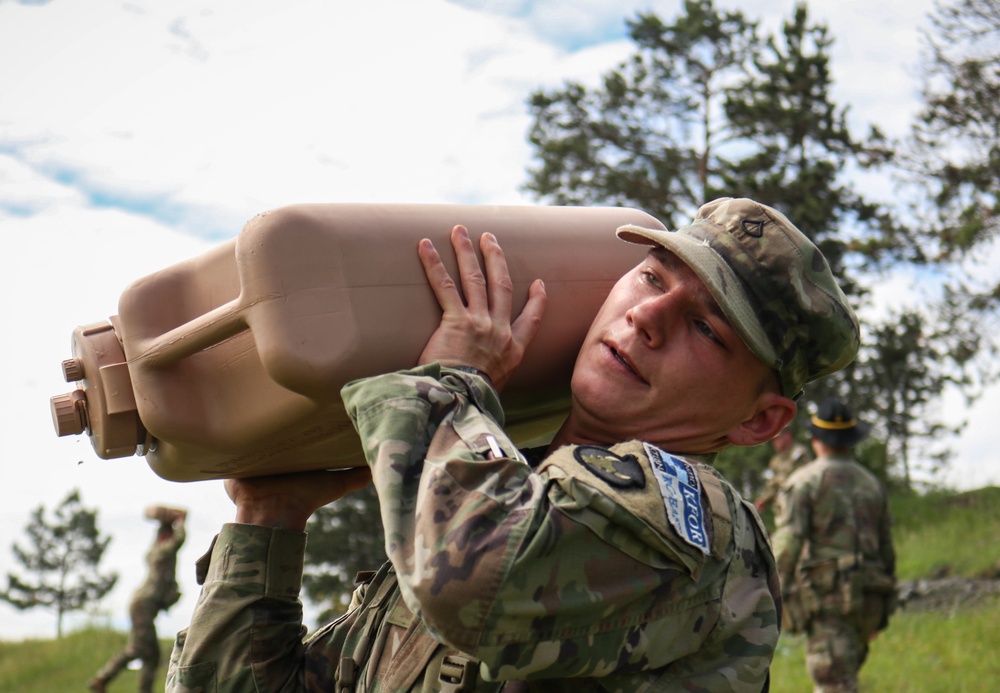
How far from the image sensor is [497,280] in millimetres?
2080

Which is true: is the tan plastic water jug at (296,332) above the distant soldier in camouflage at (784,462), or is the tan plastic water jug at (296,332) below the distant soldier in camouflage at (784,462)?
above

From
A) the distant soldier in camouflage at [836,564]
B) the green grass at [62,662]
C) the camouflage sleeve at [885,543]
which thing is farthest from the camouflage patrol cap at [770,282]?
the green grass at [62,662]

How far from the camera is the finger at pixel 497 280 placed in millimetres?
2055

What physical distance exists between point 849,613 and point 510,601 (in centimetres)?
698

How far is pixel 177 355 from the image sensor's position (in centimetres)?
213

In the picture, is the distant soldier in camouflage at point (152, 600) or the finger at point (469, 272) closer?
the finger at point (469, 272)

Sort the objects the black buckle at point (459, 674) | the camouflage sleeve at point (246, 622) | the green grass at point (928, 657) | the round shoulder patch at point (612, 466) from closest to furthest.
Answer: the round shoulder patch at point (612, 466), the black buckle at point (459, 674), the camouflage sleeve at point (246, 622), the green grass at point (928, 657)

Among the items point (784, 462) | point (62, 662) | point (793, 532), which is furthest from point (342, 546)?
point (793, 532)

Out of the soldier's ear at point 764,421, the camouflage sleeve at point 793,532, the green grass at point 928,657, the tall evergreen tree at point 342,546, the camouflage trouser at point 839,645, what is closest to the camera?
the soldier's ear at point 764,421

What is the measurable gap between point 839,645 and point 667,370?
6.67 metres

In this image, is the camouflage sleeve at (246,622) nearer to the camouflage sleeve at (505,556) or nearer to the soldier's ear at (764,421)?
the camouflage sleeve at (505,556)

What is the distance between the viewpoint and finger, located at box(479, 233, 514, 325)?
2055mm

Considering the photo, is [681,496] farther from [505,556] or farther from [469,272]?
[469,272]

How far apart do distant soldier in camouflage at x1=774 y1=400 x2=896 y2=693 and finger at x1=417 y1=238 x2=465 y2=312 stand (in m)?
6.71
